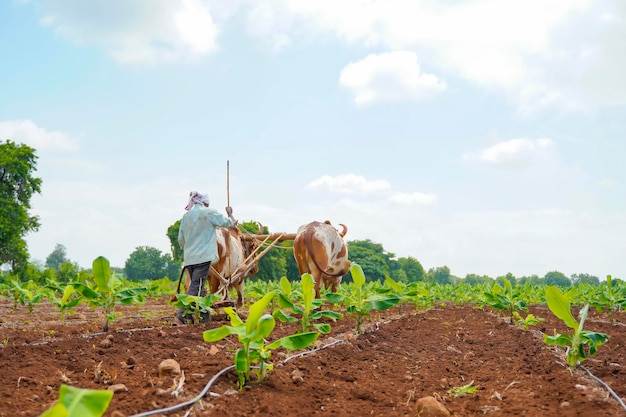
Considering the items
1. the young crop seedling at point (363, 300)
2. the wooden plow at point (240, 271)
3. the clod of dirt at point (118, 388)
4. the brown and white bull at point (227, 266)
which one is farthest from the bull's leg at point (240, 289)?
the clod of dirt at point (118, 388)

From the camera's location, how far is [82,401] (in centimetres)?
243

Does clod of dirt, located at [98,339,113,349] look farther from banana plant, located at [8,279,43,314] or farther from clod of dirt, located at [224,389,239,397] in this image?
banana plant, located at [8,279,43,314]

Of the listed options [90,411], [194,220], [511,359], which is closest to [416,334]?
[511,359]

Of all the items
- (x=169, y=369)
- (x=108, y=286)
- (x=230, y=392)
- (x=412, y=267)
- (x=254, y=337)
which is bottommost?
(x=230, y=392)

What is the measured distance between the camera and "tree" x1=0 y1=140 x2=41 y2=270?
104 ft

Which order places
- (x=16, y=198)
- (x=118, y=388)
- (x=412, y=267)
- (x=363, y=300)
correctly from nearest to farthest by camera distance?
1. (x=118, y=388)
2. (x=363, y=300)
3. (x=16, y=198)
4. (x=412, y=267)

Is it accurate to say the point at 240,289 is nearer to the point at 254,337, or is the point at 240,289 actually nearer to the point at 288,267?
the point at 254,337

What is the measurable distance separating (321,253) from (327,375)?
5517mm

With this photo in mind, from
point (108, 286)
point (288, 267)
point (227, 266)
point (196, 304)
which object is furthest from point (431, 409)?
point (288, 267)

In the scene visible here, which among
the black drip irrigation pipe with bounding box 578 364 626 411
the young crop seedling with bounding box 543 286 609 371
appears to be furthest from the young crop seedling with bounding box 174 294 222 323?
the black drip irrigation pipe with bounding box 578 364 626 411

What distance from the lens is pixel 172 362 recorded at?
15.3ft

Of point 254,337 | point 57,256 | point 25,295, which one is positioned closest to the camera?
point 254,337

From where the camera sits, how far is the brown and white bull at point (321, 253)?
10.8m

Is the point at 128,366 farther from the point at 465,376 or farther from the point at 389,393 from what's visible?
the point at 465,376
